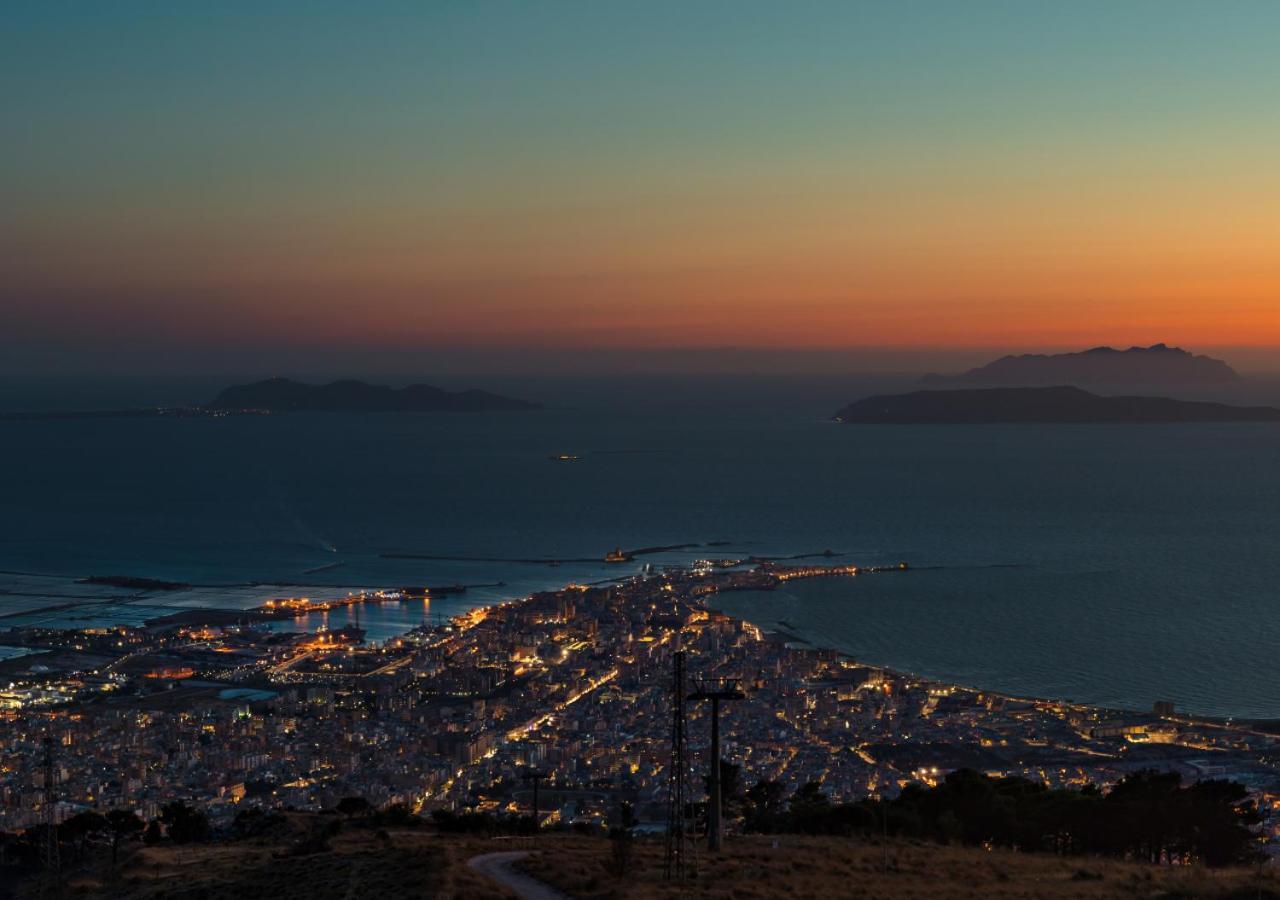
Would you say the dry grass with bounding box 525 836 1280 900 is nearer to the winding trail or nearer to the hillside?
the hillside

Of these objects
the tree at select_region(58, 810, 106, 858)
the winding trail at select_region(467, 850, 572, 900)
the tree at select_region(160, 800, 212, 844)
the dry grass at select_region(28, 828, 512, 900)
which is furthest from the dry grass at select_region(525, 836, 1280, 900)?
the tree at select_region(58, 810, 106, 858)

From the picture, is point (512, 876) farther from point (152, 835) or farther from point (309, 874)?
point (152, 835)

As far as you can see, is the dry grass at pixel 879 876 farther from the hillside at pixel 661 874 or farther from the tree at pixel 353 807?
the tree at pixel 353 807

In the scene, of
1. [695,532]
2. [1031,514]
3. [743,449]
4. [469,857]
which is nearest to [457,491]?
[695,532]

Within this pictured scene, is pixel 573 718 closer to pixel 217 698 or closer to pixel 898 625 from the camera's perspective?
pixel 217 698

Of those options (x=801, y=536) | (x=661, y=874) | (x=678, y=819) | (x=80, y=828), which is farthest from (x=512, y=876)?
(x=801, y=536)
